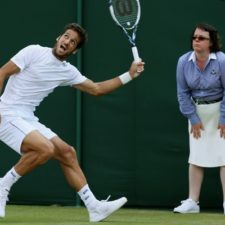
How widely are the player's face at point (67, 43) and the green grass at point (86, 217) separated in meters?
1.26

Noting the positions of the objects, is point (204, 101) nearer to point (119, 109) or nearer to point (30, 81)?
point (119, 109)

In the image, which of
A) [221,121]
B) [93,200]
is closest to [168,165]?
[221,121]

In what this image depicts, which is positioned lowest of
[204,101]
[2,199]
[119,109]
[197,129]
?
[2,199]

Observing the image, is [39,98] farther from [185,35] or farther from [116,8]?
[185,35]

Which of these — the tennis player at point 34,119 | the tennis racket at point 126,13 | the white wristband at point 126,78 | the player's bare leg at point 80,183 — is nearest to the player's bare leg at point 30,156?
the tennis player at point 34,119

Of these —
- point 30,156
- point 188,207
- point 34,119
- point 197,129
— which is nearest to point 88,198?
point 30,156

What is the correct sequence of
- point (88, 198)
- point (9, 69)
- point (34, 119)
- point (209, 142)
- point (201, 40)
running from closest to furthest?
point (9, 69)
point (88, 198)
point (34, 119)
point (201, 40)
point (209, 142)

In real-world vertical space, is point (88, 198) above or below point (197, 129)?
below

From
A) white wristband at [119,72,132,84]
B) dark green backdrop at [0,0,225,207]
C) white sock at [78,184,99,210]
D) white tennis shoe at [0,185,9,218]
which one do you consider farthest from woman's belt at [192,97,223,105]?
white tennis shoe at [0,185,9,218]

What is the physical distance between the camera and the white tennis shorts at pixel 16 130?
687 cm

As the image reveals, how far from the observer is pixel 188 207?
25.3 feet

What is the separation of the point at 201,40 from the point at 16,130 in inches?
67.6

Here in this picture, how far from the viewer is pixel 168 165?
8.15 metres

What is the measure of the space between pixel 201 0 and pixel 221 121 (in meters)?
1.12
